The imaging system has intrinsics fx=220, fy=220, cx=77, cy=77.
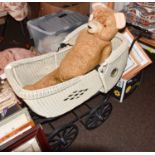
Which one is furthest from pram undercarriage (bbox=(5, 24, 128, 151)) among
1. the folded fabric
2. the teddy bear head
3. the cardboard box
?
the cardboard box

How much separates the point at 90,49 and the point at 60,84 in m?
0.30

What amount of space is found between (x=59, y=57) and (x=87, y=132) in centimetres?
50

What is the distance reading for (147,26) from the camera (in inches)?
64.0

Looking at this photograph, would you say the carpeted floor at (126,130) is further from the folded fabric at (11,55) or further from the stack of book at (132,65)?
the folded fabric at (11,55)

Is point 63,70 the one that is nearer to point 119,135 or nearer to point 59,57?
point 59,57

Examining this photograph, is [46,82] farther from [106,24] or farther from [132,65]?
[132,65]

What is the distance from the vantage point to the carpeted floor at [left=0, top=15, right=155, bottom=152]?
131 cm

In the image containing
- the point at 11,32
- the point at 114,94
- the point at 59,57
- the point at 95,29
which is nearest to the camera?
the point at 95,29

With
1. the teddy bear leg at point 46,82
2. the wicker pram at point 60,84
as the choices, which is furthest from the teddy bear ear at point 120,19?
the teddy bear leg at point 46,82

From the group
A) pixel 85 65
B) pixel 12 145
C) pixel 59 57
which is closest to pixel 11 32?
pixel 59 57

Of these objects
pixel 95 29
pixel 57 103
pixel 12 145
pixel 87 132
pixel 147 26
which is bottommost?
pixel 87 132

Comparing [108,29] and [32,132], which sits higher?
[108,29]

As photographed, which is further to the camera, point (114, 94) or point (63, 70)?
point (114, 94)

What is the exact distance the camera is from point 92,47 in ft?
3.79
